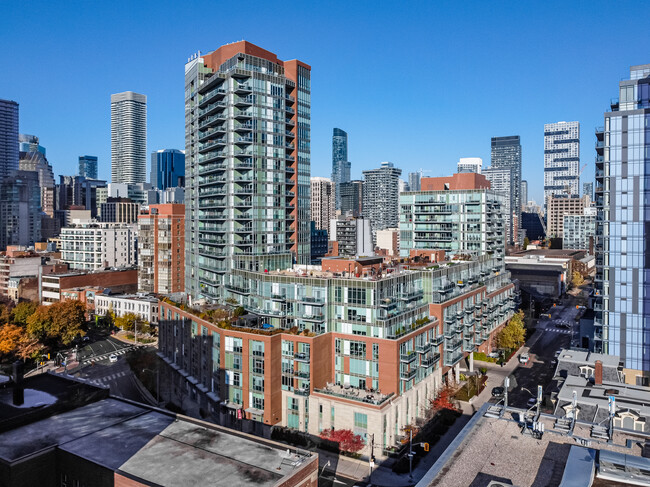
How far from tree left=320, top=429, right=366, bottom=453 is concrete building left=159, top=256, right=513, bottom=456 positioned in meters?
1.16

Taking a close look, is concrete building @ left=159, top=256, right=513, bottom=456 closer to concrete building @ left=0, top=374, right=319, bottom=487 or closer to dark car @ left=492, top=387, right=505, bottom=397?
dark car @ left=492, top=387, right=505, bottom=397

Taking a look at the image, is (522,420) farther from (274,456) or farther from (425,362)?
(425,362)

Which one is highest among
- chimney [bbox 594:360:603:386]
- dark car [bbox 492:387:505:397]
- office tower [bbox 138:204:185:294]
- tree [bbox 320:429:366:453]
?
office tower [bbox 138:204:185:294]

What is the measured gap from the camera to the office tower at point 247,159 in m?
105

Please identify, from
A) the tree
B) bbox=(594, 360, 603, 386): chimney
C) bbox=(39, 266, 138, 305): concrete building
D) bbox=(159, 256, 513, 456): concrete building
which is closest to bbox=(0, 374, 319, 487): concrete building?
bbox=(159, 256, 513, 456): concrete building

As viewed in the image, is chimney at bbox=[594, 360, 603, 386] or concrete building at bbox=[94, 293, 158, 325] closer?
chimney at bbox=[594, 360, 603, 386]

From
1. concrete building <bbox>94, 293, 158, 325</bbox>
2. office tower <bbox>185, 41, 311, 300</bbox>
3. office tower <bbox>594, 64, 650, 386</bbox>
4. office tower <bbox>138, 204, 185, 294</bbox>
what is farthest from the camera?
office tower <bbox>138, 204, 185, 294</bbox>

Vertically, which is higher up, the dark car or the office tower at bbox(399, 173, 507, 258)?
the office tower at bbox(399, 173, 507, 258)

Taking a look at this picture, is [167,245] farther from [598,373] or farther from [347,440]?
[598,373]

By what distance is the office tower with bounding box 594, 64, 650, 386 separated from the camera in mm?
83312

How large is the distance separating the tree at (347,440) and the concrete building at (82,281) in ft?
439

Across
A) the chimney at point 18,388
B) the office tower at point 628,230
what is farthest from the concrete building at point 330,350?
the chimney at point 18,388

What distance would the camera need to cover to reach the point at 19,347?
387 feet

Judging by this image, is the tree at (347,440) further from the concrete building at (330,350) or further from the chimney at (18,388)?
the chimney at (18,388)
